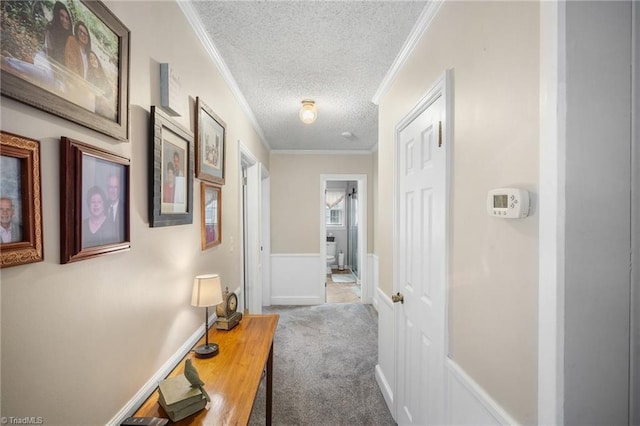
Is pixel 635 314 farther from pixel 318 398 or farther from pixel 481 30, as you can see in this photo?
pixel 318 398

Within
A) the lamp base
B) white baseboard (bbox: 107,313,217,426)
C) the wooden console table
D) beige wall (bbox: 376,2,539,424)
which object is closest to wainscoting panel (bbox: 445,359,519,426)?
beige wall (bbox: 376,2,539,424)

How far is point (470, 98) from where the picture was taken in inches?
47.3

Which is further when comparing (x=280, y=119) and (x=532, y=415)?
(x=280, y=119)

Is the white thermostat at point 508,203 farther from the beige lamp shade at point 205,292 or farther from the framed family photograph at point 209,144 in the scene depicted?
the framed family photograph at point 209,144

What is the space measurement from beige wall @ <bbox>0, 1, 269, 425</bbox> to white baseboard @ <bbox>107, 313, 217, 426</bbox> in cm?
2

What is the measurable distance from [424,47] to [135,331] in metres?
1.86

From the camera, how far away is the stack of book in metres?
1.02

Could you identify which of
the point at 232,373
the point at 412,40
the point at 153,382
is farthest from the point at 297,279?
the point at 412,40

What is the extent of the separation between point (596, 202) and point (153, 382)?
154cm

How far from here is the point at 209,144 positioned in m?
1.82

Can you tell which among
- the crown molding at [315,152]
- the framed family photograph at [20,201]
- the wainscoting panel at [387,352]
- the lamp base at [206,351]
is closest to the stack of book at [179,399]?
the lamp base at [206,351]

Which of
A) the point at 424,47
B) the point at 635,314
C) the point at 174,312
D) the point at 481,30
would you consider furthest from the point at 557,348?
the point at 424,47

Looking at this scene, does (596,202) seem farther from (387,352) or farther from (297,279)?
(297,279)

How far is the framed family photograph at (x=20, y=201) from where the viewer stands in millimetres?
605
